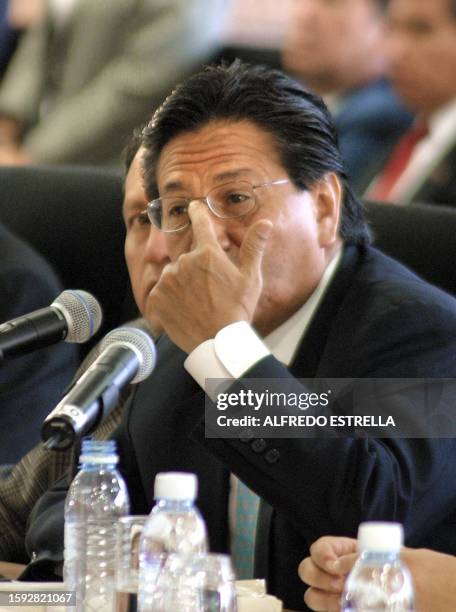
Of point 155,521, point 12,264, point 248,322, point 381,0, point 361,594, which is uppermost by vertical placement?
point 381,0

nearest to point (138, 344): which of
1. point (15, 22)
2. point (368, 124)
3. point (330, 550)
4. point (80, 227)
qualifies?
point (330, 550)

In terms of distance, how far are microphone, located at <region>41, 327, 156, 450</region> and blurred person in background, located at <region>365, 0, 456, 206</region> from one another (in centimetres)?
180

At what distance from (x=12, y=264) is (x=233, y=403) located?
1171mm

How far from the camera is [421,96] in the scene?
340cm

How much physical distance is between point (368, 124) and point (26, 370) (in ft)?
4.56

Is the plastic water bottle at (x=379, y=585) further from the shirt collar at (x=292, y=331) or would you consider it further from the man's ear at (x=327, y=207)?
the man's ear at (x=327, y=207)

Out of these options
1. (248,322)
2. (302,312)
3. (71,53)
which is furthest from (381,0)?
(248,322)

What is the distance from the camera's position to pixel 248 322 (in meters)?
1.79

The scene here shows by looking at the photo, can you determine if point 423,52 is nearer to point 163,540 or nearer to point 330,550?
point 330,550

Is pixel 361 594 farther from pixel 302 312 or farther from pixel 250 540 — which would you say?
pixel 302 312

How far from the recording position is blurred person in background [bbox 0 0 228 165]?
13.5ft

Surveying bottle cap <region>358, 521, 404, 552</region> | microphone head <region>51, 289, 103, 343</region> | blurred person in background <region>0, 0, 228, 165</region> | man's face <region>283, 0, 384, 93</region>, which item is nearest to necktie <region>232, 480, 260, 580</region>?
microphone head <region>51, 289, 103, 343</region>

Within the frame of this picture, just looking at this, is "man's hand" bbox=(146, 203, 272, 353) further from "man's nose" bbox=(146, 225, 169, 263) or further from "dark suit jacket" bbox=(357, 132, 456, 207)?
"dark suit jacket" bbox=(357, 132, 456, 207)

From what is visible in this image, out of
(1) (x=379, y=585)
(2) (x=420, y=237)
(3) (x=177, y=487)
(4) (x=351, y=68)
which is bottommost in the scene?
(1) (x=379, y=585)
